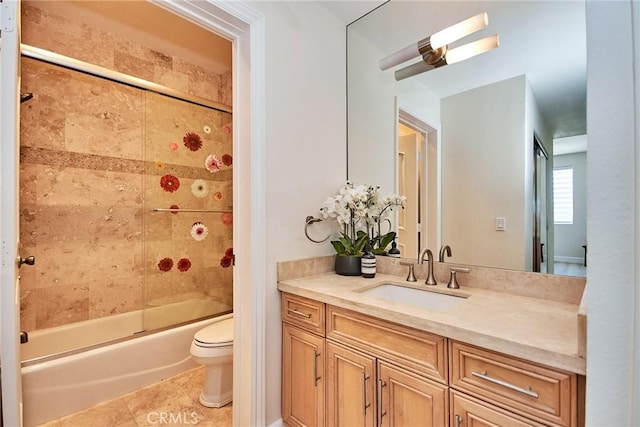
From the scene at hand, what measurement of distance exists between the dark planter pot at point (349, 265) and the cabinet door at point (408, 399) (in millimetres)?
623

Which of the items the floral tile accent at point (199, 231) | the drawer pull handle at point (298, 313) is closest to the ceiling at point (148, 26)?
the floral tile accent at point (199, 231)

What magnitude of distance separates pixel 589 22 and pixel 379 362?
1.16 metres

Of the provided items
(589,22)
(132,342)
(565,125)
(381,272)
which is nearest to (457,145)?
(565,125)

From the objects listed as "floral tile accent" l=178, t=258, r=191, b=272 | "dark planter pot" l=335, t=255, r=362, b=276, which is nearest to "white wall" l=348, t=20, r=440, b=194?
"dark planter pot" l=335, t=255, r=362, b=276

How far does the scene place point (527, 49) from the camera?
138 cm

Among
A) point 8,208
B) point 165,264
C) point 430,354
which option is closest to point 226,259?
point 165,264

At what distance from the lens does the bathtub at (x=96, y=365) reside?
1.68 meters

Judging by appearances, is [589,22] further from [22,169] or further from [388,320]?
[22,169]

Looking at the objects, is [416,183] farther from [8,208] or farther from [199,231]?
[199,231]

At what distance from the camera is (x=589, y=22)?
65 centimetres

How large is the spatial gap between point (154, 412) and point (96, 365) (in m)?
0.49

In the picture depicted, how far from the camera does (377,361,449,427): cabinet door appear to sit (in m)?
0.98

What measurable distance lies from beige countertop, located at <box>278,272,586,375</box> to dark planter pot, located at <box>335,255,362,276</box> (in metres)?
0.21

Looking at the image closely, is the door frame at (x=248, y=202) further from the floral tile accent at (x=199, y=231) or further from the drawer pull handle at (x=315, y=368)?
the floral tile accent at (x=199, y=231)
